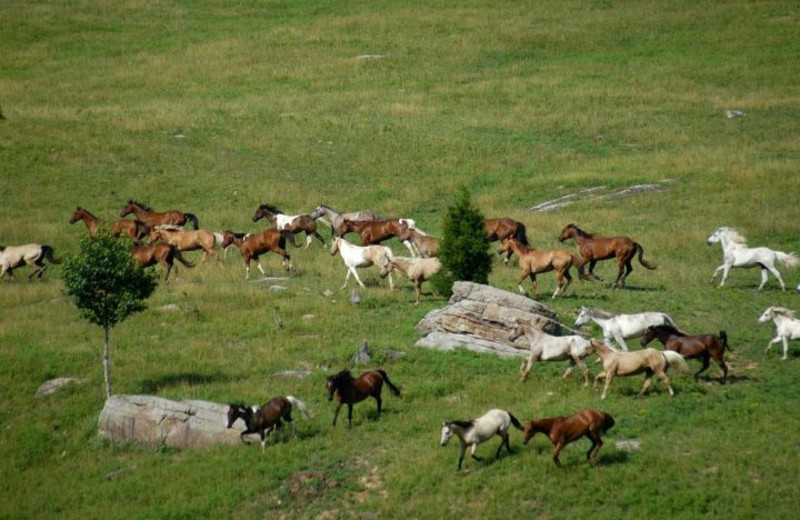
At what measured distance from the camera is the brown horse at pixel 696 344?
70.2ft

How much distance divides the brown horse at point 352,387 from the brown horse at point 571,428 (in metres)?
3.93

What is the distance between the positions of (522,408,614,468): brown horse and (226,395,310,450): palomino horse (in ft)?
16.3

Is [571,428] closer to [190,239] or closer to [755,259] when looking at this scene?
[755,259]

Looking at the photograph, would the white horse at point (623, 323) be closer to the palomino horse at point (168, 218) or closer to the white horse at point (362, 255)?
the white horse at point (362, 255)

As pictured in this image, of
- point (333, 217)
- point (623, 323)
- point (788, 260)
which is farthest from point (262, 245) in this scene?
point (788, 260)

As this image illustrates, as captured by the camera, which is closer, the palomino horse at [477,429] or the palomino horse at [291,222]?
the palomino horse at [477,429]

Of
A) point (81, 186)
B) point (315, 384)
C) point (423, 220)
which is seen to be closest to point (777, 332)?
point (315, 384)

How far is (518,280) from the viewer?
96.9 feet

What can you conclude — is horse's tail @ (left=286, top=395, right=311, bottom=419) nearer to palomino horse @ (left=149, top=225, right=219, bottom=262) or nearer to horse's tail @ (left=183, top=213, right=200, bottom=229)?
palomino horse @ (left=149, top=225, right=219, bottom=262)

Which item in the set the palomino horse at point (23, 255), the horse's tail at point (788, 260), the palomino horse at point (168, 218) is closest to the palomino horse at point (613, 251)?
the horse's tail at point (788, 260)

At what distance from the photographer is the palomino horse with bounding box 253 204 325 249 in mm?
36625

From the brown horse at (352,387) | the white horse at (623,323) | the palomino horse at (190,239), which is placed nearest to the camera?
the brown horse at (352,387)

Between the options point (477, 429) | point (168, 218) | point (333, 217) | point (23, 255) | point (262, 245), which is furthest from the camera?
point (168, 218)

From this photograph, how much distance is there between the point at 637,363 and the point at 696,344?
1.66 metres
